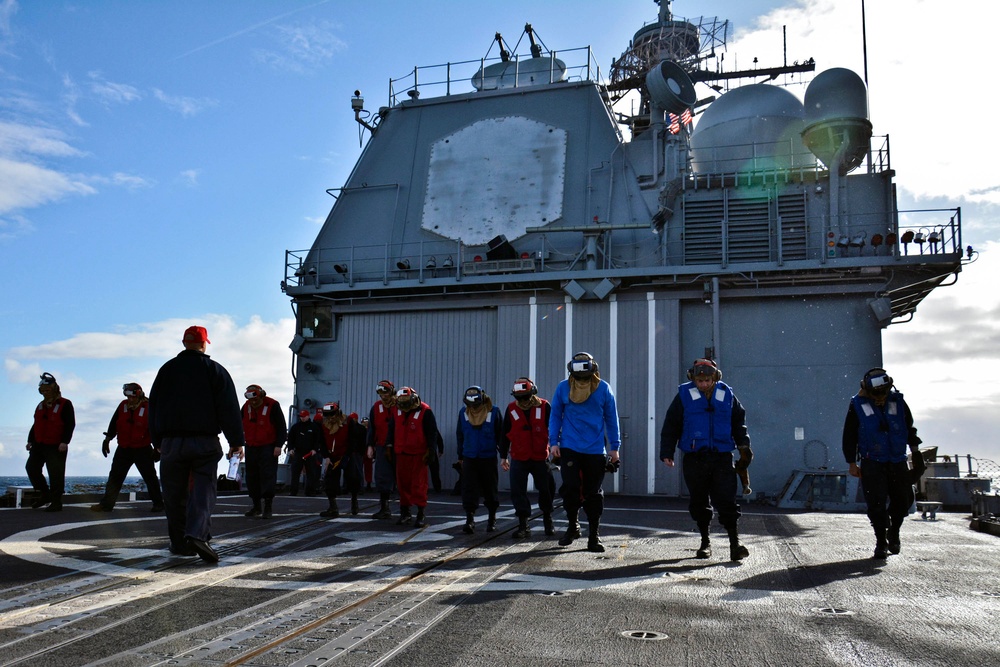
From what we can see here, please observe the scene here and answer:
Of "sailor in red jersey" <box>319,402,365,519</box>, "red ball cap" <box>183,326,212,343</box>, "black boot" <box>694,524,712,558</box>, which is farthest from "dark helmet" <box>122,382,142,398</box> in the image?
"black boot" <box>694,524,712,558</box>

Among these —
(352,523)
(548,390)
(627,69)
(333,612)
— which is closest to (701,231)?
(548,390)

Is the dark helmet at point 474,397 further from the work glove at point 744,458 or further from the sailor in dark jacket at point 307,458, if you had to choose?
the sailor in dark jacket at point 307,458

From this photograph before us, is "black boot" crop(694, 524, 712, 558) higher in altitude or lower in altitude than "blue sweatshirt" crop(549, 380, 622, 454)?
lower

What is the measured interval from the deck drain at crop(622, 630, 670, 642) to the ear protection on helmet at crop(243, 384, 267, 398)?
8.47 m

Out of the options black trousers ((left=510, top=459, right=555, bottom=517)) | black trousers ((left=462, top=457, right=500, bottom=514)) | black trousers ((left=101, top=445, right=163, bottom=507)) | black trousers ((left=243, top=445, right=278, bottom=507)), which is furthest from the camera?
black trousers ((left=101, top=445, right=163, bottom=507))

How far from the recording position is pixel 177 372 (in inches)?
283

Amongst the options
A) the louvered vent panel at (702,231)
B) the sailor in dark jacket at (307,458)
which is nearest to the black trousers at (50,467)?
the sailor in dark jacket at (307,458)

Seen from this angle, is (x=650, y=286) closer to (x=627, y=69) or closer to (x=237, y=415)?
(x=627, y=69)

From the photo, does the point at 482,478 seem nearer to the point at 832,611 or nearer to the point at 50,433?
the point at 832,611

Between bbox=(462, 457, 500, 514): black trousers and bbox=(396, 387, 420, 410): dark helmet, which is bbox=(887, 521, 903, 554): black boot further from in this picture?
bbox=(396, 387, 420, 410): dark helmet

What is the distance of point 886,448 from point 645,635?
531cm

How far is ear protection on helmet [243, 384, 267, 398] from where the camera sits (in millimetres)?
11914

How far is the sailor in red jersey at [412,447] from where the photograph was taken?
10.8 meters

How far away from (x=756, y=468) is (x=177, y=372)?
14792mm
